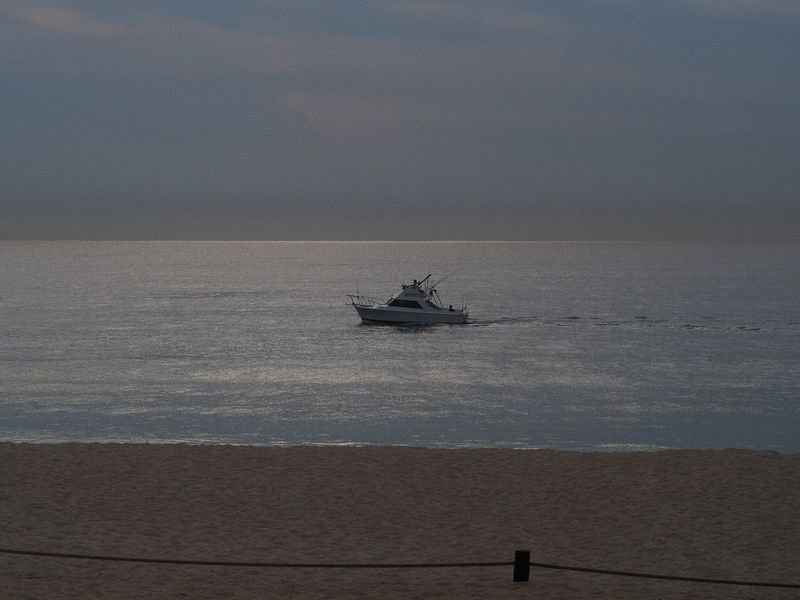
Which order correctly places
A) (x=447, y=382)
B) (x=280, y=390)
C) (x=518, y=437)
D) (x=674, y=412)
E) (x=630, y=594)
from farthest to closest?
(x=447, y=382)
(x=280, y=390)
(x=674, y=412)
(x=518, y=437)
(x=630, y=594)

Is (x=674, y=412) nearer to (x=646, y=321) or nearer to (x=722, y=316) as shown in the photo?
(x=646, y=321)

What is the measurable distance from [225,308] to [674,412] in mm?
62214

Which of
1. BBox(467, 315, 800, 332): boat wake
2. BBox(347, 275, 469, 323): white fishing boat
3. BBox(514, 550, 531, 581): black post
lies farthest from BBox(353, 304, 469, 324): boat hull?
BBox(514, 550, 531, 581): black post

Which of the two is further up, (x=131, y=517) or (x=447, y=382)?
(x=447, y=382)

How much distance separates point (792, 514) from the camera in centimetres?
1416

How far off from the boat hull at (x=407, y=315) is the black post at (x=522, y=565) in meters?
57.4

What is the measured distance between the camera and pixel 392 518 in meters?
14.4

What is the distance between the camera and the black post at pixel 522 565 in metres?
9.74

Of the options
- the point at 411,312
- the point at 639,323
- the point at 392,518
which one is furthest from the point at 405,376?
the point at 639,323

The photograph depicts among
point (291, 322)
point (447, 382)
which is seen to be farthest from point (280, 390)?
point (291, 322)

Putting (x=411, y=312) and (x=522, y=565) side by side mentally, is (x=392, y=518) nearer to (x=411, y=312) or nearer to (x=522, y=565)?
(x=522, y=565)

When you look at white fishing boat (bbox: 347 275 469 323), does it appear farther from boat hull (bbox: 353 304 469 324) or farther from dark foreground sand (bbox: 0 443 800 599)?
dark foreground sand (bbox: 0 443 800 599)

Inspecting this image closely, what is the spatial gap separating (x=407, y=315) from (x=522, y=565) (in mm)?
58216

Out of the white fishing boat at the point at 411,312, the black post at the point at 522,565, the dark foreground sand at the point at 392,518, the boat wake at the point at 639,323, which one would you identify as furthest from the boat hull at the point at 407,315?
the black post at the point at 522,565
